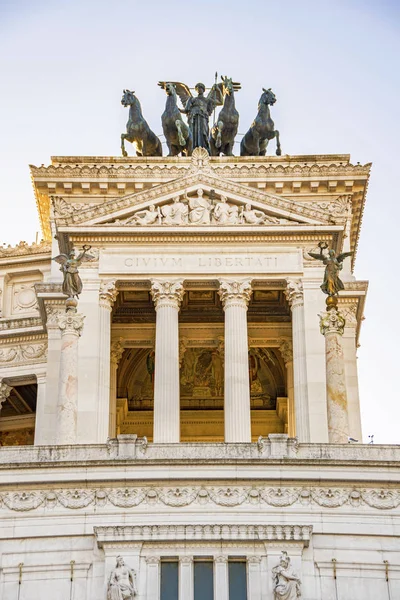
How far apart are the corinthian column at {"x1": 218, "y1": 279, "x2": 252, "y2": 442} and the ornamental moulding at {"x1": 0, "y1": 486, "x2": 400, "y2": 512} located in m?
16.3

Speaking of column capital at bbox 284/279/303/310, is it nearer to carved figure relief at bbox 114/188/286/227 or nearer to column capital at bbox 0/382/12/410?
carved figure relief at bbox 114/188/286/227

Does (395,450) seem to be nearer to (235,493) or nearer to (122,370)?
(235,493)

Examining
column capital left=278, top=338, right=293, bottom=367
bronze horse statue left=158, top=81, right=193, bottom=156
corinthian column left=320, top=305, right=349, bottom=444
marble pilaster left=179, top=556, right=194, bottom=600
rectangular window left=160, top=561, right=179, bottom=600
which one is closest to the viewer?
marble pilaster left=179, top=556, right=194, bottom=600

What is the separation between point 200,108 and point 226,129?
1.82m

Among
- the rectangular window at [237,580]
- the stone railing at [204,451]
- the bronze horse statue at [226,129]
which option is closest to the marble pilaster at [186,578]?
the rectangular window at [237,580]

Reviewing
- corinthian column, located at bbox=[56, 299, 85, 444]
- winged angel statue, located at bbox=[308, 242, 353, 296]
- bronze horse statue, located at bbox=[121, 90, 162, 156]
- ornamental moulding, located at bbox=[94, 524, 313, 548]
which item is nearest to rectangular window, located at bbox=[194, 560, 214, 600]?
ornamental moulding, located at bbox=[94, 524, 313, 548]

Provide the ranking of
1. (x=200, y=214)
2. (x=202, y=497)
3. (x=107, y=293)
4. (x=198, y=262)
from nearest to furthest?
(x=202, y=497)
(x=107, y=293)
(x=198, y=262)
(x=200, y=214)

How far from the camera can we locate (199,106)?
75.2 meters

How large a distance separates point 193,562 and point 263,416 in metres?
33.1

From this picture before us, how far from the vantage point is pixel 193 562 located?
1521 inches

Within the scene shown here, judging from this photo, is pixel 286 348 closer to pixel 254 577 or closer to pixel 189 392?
Answer: pixel 189 392

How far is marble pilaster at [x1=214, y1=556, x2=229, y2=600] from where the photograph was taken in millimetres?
38125

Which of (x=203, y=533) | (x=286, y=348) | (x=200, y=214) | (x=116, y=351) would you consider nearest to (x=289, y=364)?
(x=286, y=348)

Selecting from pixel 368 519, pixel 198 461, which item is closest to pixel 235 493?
pixel 198 461
